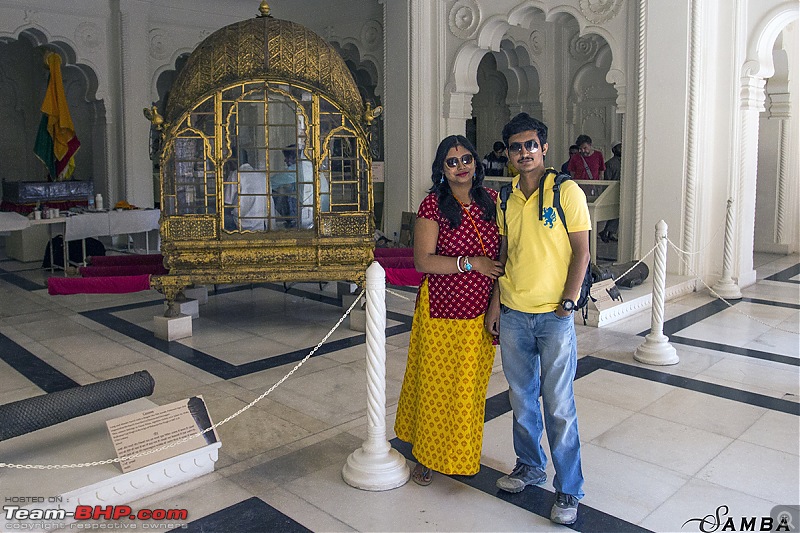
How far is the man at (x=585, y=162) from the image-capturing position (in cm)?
1166

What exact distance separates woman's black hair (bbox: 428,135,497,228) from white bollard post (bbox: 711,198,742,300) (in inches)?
238

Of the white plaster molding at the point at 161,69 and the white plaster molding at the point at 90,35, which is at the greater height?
the white plaster molding at the point at 90,35

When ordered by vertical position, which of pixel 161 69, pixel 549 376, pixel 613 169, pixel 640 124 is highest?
pixel 161 69

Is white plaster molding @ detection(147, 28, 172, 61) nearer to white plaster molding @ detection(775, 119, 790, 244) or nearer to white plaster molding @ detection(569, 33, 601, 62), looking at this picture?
white plaster molding @ detection(569, 33, 601, 62)

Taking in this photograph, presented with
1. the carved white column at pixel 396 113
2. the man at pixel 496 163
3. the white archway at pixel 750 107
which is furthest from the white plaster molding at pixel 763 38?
the carved white column at pixel 396 113

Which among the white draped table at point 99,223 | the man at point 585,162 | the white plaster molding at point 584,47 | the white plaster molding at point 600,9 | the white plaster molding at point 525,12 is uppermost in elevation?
the white plaster molding at point 584,47

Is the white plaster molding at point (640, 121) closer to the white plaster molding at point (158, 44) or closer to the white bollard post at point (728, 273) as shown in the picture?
the white bollard post at point (728, 273)

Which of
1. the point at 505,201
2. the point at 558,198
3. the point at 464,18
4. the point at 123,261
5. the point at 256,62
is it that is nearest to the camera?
the point at 558,198

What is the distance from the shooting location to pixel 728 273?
8.81m

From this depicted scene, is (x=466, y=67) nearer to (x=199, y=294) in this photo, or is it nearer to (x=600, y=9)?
(x=600, y=9)

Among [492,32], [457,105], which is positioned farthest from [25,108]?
[492,32]

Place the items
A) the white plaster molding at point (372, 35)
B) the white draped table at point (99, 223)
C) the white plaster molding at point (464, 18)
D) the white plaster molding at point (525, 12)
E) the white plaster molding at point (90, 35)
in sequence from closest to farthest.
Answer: the white plaster molding at point (525, 12) < the white draped table at point (99, 223) < the white plaster molding at point (464, 18) < the white plaster molding at point (90, 35) < the white plaster molding at point (372, 35)

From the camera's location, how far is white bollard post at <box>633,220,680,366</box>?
19.8ft

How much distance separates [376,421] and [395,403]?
4.46 ft
